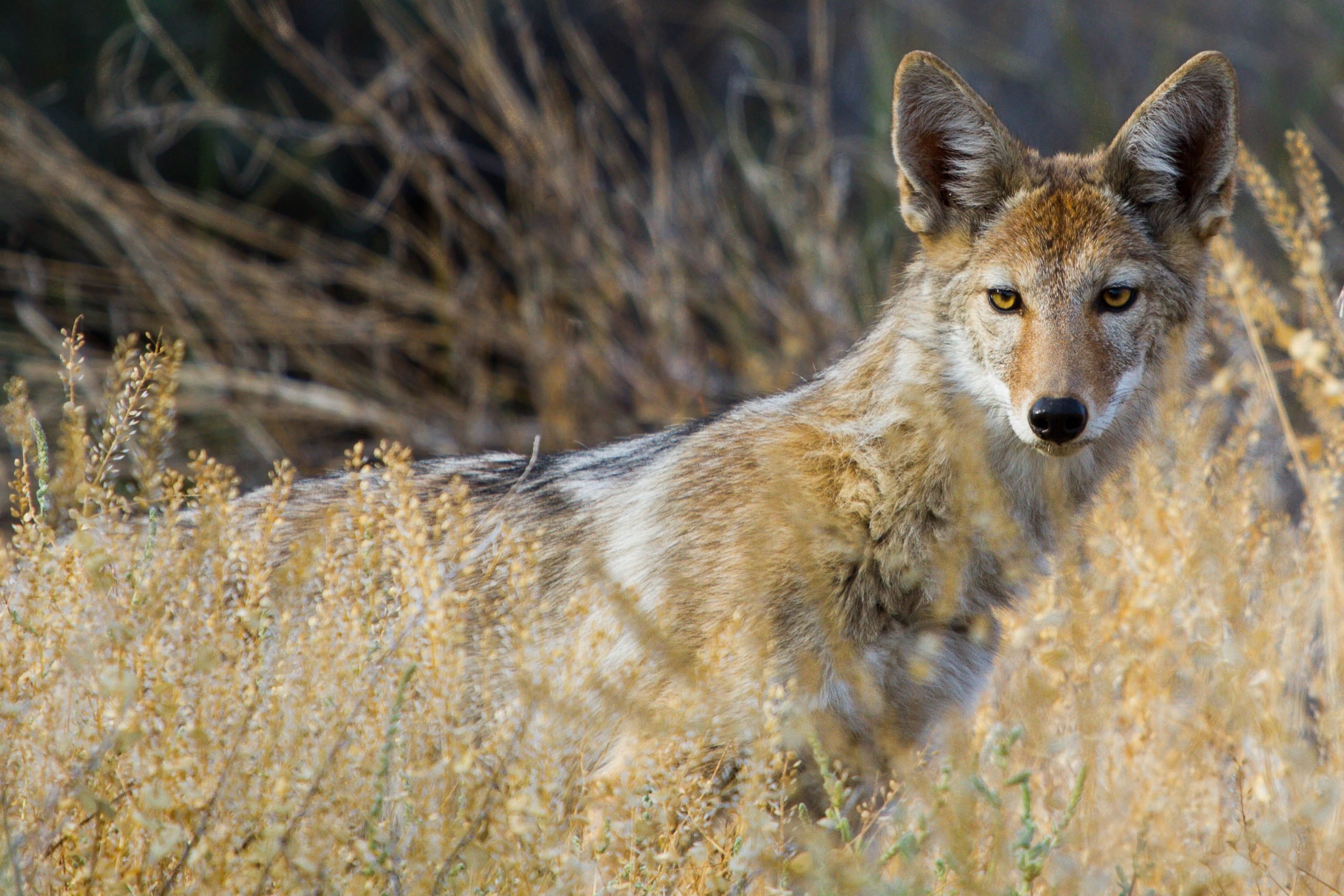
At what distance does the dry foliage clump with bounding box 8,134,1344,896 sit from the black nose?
29 centimetres

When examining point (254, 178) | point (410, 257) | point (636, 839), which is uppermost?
point (254, 178)

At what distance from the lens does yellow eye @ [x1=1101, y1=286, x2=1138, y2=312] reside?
3.40m

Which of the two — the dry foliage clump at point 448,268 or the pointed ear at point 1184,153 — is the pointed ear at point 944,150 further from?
the dry foliage clump at point 448,268

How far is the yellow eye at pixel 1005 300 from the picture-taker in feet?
11.3

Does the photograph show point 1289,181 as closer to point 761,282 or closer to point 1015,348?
point 761,282

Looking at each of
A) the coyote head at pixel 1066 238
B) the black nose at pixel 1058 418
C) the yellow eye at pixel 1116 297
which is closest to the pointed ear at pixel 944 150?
the coyote head at pixel 1066 238

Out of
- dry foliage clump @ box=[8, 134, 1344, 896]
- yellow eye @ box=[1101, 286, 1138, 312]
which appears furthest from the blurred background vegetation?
dry foliage clump @ box=[8, 134, 1344, 896]

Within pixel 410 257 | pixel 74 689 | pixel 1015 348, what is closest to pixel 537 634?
pixel 74 689

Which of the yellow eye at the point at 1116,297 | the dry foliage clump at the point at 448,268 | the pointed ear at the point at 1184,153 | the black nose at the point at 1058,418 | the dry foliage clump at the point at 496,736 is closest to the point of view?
the dry foliage clump at the point at 496,736

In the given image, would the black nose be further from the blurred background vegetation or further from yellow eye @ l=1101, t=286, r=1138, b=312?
the blurred background vegetation

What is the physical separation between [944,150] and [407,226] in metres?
4.88

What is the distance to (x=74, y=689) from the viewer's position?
2.52 m

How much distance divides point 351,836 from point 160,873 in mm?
533

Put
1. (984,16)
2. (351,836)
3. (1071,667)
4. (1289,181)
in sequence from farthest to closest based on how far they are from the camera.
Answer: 1. (984,16)
2. (1289,181)
3. (1071,667)
4. (351,836)
